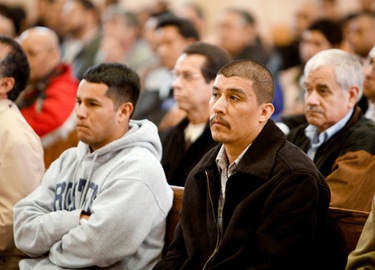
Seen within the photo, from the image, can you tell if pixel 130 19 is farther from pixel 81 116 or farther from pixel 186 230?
pixel 186 230

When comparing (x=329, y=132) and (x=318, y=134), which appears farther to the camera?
(x=318, y=134)

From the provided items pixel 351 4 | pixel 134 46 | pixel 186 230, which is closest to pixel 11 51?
pixel 186 230

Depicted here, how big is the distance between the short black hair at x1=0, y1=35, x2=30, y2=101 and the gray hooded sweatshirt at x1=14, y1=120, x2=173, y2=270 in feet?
2.09

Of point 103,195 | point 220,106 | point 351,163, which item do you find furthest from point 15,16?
point 220,106

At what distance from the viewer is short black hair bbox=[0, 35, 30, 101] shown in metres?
4.06

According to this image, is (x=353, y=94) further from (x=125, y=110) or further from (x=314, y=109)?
(x=125, y=110)

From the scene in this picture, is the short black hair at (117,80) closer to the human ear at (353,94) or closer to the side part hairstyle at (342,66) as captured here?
the side part hairstyle at (342,66)

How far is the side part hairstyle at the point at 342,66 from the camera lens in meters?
3.96

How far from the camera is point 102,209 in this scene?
10.8 ft

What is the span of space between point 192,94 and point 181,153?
1.19 feet

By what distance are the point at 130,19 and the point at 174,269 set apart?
17.6 feet

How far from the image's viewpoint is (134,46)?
808cm

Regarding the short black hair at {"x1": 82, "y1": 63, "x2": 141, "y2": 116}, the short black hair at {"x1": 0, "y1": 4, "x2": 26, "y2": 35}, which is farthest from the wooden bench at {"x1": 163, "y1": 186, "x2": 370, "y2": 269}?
the short black hair at {"x1": 0, "y1": 4, "x2": 26, "y2": 35}

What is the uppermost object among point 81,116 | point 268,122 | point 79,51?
point 268,122
